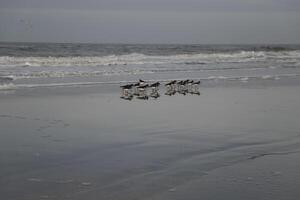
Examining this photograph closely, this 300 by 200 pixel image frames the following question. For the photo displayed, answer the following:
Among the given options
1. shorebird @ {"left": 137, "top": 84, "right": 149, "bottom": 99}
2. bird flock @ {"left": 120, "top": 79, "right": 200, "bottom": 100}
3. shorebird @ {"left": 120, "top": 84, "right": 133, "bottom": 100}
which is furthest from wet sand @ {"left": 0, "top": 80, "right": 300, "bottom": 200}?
bird flock @ {"left": 120, "top": 79, "right": 200, "bottom": 100}

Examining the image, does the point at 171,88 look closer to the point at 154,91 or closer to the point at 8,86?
the point at 154,91

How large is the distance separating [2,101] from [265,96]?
26.3ft

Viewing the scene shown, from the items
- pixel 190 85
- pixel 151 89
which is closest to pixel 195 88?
pixel 190 85

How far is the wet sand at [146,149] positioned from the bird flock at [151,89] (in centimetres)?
119

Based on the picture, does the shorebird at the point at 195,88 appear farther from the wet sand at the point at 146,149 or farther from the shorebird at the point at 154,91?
the wet sand at the point at 146,149

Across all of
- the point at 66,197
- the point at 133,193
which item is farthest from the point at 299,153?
the point at 66,197

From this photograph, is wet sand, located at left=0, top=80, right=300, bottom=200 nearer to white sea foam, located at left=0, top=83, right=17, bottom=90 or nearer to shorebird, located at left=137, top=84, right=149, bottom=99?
shorebird, located at left=137, top=84, right=149, bottom=99

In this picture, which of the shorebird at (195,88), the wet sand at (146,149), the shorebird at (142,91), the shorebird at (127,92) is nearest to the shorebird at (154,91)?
the shorebird at (142,91)

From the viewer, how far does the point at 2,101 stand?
A: 14.3 metres

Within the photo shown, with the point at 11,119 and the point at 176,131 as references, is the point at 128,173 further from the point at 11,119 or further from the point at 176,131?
the point at 11,119

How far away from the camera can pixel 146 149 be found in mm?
8641

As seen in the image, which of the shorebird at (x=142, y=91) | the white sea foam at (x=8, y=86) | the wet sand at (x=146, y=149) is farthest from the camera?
the white sea foam at (x=8, y=86)

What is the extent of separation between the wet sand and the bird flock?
3.90ft

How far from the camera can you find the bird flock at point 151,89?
54.3ft
